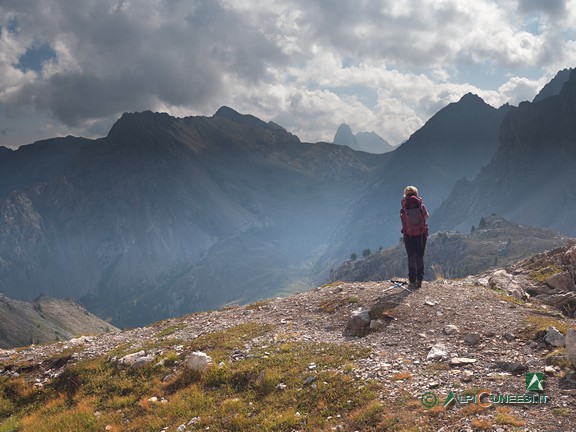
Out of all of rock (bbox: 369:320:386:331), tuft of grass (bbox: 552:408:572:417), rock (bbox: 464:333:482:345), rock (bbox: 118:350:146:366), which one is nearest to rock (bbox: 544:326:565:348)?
rock (bbox: 464:333:482:345)

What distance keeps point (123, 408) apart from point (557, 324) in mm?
16307

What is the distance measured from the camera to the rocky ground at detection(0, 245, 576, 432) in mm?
10891

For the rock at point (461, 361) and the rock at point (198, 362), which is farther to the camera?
the rock at point (198, 362)

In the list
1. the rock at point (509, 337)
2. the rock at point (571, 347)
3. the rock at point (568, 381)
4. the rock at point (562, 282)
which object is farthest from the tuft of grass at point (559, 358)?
the rock at point (562, 282)

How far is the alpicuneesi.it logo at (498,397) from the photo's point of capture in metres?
10.4

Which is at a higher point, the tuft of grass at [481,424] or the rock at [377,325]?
the rock at [377,325]

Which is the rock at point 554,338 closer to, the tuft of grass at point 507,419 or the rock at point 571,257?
the tuft of grass at point 507,419

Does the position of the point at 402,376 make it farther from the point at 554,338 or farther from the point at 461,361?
the point at 554,338

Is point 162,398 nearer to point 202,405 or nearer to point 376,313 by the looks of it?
point 202,405

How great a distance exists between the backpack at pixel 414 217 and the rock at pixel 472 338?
8084 millimetres

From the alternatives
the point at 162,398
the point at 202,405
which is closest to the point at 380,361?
the point at 202,405

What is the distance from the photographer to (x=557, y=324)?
1479 centimetres

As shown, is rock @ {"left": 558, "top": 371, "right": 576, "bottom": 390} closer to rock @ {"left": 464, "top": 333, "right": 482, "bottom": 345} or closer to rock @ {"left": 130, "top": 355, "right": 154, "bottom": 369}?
rock @ {"left": 464, "top": 333, "right": 482, "bottom": 345}

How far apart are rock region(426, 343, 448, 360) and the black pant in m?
8.44
